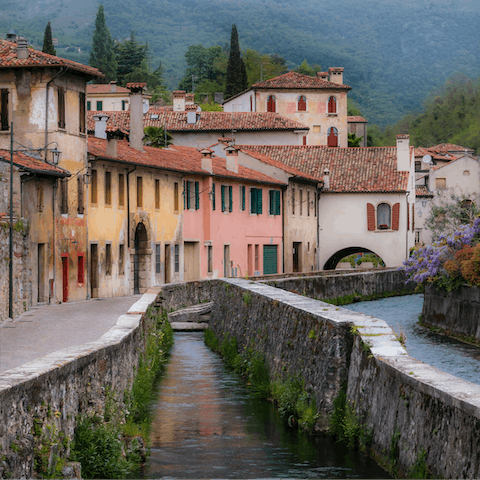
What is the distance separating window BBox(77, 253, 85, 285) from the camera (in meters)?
33.6

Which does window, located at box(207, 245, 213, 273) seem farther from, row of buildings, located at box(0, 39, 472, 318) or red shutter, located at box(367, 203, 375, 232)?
red shutter, located at box(367, 203, 375, 232)

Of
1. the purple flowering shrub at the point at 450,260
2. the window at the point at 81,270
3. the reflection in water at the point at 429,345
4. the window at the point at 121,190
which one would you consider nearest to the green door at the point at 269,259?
the reflection in water at the point at 429,345

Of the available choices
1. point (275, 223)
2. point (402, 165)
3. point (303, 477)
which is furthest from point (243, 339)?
point (402, 165)

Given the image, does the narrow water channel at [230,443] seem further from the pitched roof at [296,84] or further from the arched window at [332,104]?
the arched window at [332,104]

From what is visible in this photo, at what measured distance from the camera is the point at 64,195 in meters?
33.0

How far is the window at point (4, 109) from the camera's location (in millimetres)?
32344

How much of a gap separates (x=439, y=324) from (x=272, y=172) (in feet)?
67.8

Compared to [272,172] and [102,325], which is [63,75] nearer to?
[102,325]

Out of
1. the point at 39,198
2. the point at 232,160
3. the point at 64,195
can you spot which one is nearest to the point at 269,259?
the point at 232,160

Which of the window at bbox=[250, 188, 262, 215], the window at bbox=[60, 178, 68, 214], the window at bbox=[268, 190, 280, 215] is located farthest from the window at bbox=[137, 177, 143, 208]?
the window at bbox=[268, 190, 280, 215]

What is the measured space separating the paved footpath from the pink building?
511 inches

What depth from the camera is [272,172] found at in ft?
171

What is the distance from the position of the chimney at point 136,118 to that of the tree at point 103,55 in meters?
88.5

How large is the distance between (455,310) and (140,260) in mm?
13371
